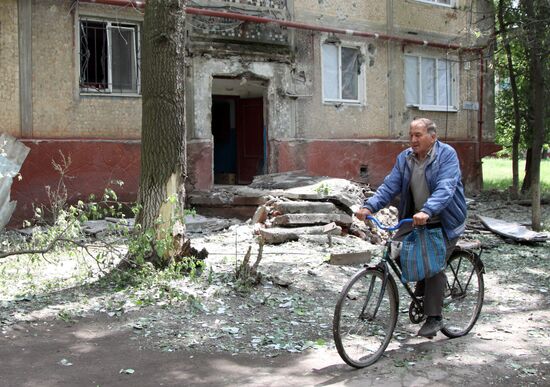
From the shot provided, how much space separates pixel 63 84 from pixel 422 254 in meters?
9.51

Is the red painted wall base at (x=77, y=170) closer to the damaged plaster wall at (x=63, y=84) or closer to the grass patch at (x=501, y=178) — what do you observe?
the damaged plaster wall at (x=63, y=84)

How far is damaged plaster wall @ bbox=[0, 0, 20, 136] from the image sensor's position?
12.1m

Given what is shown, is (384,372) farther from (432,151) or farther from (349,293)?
(432,151)

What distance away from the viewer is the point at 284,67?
15148 mm

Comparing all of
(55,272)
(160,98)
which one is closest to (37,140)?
(55,272)

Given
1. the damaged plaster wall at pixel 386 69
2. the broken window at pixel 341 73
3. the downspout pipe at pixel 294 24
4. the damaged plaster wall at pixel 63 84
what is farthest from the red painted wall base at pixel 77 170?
the broken window at pixel 341 73

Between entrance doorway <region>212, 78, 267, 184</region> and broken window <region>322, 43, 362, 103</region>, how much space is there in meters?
1.69

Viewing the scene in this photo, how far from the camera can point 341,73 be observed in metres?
16.2

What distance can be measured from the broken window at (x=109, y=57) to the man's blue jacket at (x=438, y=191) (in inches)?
358

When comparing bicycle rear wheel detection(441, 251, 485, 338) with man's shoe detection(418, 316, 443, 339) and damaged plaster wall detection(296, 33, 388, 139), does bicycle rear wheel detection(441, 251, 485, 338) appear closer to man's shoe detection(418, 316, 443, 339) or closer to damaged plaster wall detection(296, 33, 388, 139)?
man's shoe detection(418, 316, 443, 339)

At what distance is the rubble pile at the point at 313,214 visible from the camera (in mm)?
10688

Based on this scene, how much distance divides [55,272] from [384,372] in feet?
15.4

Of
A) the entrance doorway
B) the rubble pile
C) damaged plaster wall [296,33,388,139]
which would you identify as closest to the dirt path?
the rubble pile

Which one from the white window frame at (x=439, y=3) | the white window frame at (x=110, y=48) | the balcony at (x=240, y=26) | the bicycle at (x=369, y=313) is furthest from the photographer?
the white window frame at (x=439, y=3)
